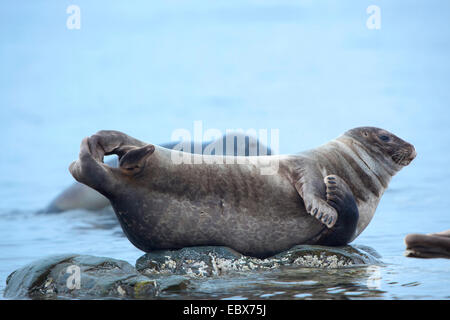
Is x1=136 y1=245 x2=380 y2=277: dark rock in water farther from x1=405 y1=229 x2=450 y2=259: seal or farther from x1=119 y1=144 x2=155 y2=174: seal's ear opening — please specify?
x1=405 y1=229 x2=450 y2=259: seal

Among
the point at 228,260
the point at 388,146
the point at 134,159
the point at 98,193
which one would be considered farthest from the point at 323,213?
the point at 98,193

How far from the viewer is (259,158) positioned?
730cm

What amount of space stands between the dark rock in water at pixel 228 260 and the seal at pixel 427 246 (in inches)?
35.0

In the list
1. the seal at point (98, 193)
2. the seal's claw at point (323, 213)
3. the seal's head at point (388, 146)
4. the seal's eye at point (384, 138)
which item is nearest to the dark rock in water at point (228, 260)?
the seal's claw at point (323, 213)

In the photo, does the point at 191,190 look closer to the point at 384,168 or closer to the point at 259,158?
the point at 259,158

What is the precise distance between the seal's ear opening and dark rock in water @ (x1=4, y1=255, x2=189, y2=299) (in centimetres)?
79

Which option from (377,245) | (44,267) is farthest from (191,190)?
(377,245)

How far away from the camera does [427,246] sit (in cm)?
603

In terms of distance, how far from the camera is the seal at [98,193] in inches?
436

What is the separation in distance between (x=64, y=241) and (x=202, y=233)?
3.31 meters

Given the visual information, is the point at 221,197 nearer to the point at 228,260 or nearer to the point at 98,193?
the point at 228,260

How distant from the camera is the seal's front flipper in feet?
22.4

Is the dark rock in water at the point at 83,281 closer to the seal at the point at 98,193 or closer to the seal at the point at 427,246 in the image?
the seal at the point at 427,246

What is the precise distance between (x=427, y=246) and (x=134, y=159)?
2343 millimetres
